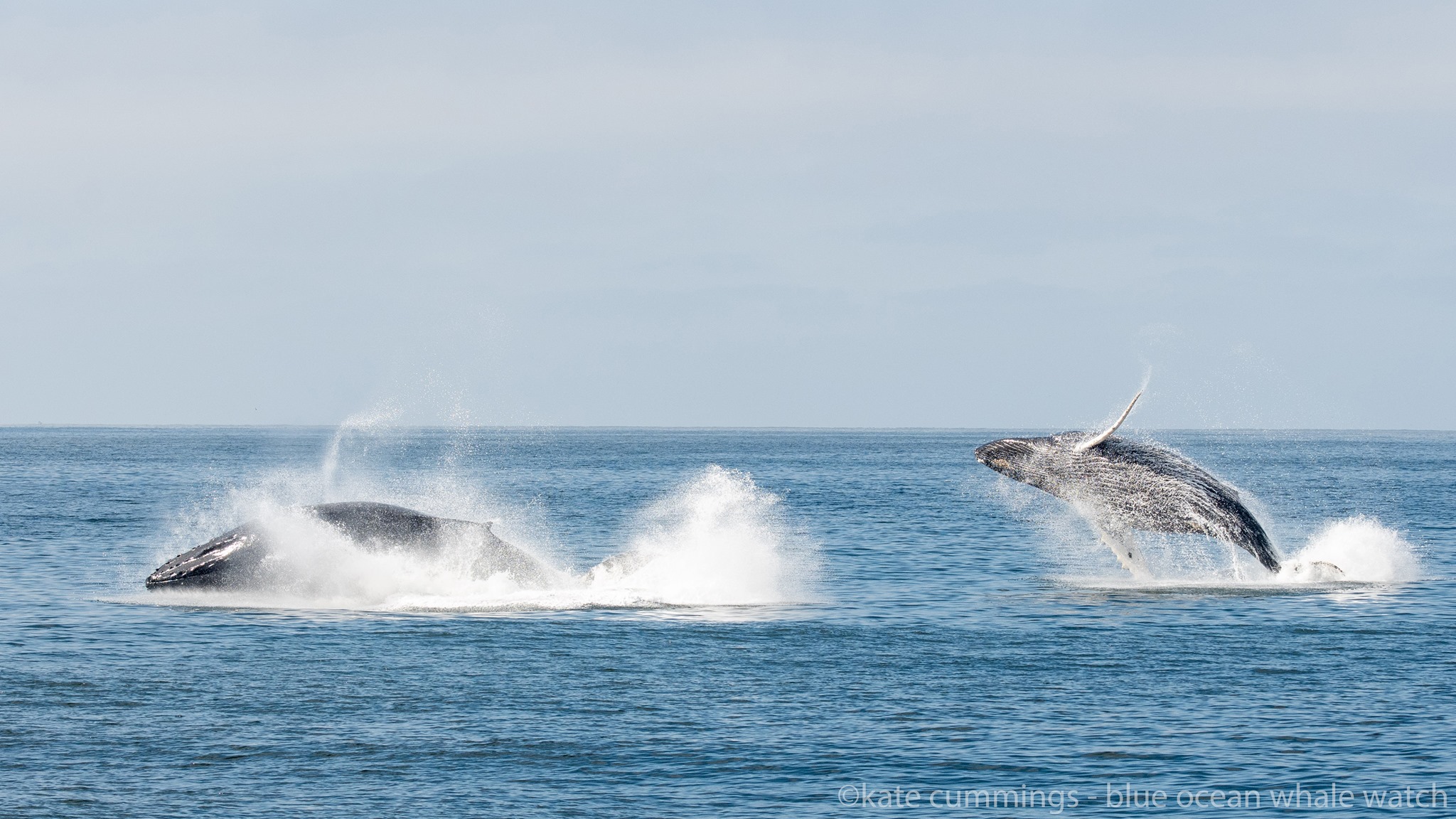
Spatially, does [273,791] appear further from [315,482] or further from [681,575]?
[315,482]

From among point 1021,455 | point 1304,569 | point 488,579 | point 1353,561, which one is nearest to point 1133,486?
point 1021,455

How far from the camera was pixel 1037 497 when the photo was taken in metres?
101

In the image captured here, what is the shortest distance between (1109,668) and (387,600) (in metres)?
13.3

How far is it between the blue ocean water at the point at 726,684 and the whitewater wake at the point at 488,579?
3.2 inches

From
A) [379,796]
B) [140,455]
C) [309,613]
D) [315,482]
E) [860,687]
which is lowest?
[379,796]

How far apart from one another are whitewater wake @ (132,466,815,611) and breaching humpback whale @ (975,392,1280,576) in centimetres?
522

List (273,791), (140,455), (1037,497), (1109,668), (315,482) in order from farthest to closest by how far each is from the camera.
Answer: (140,455)
(1037,497)
(315,482)
(1109,668)
(273,791)

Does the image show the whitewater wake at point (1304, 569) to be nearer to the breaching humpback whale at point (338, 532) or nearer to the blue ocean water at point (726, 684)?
the blue ocean water at point (726, 684)

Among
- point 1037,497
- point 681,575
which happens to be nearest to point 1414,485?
point 1037,497

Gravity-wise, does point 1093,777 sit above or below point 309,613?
below

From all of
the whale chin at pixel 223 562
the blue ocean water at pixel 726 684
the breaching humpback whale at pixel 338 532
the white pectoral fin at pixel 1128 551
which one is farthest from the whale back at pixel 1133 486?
the whale chin at pixel 223 562

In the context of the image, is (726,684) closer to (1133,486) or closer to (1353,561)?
(1133,486)

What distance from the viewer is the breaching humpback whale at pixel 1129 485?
94.5 feet

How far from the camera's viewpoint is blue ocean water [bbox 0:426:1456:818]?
51.1 ft
